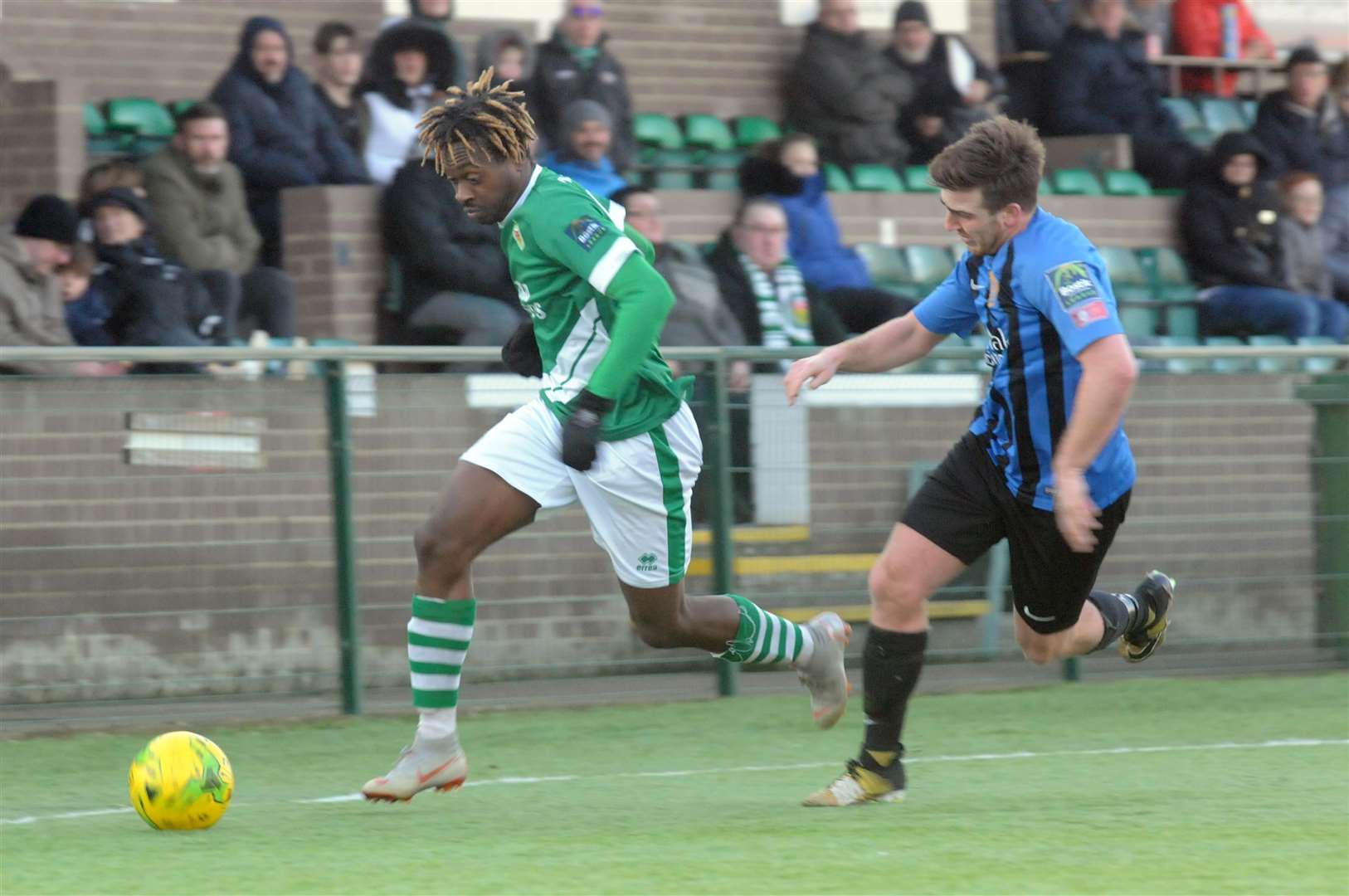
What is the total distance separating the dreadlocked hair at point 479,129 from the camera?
20.5 feet

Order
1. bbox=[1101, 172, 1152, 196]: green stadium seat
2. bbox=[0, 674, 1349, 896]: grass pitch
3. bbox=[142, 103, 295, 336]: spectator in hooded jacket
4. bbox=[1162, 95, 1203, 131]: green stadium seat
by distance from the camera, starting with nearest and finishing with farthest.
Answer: bbox=[0, 674, 1349, 896]: grass pitch → bbox=[142, 103, 295, 336]: spectator in hooded jacket → bbox=[1101, 172, 1152, 196]: green stadium seat → bbox=[1162, 95, 1203, 131]: green stadium seat

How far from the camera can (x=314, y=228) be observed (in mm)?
11516

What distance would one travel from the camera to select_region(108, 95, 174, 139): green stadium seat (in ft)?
40.0

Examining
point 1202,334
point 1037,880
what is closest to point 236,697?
point 1037,880

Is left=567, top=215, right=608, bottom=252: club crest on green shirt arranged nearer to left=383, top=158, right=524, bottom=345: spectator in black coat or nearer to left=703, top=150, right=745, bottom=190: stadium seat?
left=383, top=158, right=524, bottom=345: spectator in black coat

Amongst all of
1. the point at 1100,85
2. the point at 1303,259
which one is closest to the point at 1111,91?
the point at 1100,85

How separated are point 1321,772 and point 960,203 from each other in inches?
92.9

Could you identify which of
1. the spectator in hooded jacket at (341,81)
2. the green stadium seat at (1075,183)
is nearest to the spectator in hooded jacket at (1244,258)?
the green stadium seat at (1075,183)

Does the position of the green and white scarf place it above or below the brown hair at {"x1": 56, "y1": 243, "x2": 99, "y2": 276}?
below

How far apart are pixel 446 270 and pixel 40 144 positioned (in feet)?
7.68

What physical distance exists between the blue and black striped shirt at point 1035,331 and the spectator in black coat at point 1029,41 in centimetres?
957

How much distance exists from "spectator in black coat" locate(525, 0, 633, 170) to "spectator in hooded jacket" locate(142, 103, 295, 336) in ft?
5.62

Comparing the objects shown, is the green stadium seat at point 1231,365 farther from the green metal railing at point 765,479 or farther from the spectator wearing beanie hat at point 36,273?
the spectator wearing beanie hat at point 36,273

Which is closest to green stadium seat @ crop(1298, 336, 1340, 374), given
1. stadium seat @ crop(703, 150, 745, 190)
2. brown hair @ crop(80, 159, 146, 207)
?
stadium seat @ crop(703, 150, 745, 190)
